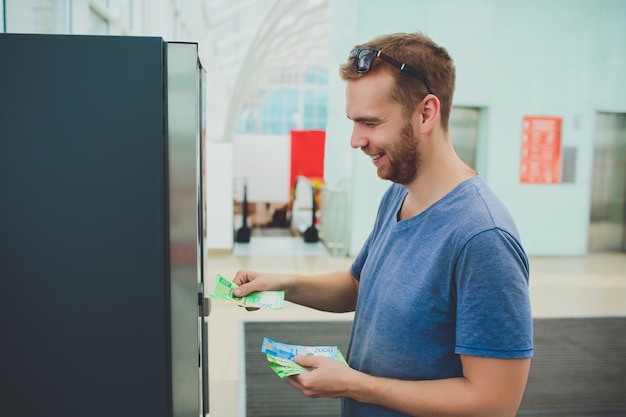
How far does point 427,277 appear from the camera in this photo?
138 cm

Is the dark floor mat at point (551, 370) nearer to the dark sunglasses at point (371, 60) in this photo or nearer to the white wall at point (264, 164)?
the dark sunglasses at point (371, 60)

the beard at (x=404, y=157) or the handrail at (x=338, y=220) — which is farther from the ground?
the beard at (x=404, y=157)

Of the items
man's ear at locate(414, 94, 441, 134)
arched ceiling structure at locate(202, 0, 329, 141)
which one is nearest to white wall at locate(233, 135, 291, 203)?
arched ceiling structure at locate(202, 0, 329, 141)

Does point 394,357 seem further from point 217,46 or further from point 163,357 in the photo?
point 217,46

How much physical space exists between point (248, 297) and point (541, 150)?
9074mm

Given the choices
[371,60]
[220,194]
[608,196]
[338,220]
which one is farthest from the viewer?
[608,196]

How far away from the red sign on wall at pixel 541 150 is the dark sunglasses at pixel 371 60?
29.2 ft

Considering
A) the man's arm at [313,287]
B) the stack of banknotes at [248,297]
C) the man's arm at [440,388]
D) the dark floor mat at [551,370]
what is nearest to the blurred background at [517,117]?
the dark floor mat at [551,370]

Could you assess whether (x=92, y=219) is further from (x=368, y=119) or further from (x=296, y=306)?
(x=296, y=306)

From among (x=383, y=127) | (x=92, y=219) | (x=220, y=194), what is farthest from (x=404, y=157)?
(x=220, y=194)

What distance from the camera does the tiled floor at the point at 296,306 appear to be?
427 centimetres

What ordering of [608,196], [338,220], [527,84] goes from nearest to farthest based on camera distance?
[338,220], [527,84], [608,196]

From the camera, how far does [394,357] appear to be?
1.46 meters

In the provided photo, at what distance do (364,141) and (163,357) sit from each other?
2.77 feet
